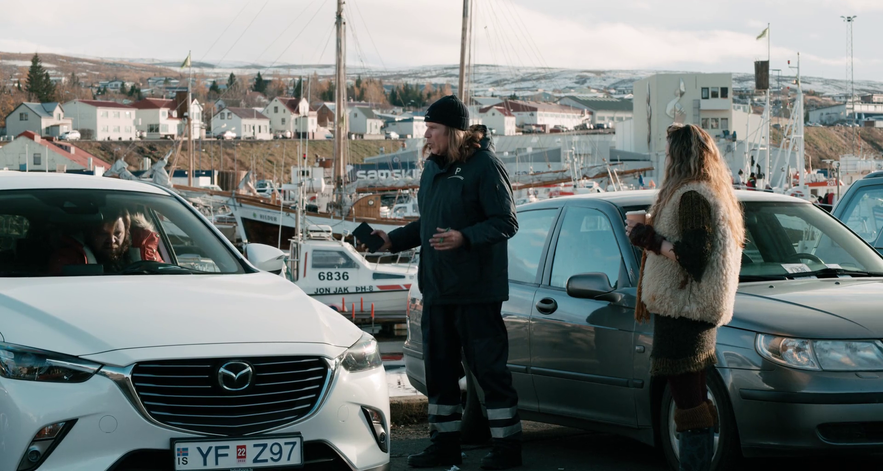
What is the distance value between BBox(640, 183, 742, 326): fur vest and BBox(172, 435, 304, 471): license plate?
5.84 ft

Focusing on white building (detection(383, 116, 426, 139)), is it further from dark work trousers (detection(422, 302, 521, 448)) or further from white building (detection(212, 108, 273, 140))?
dark work trousers (detection(422, 302, 521, 448))

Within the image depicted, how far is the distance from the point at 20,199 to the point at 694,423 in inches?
140

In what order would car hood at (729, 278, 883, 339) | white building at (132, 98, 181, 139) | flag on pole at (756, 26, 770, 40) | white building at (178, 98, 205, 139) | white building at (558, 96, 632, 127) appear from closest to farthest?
car hood at (729, 278, 883, 339) < flag on pole at (756, 26, 770, 40) < white building at (178, 98, 205, 139) < white building at (132, 98, 181, 139) < white building at (558, 96, 632, 127)

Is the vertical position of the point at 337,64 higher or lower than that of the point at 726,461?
higher

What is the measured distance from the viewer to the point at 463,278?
5.86 meters

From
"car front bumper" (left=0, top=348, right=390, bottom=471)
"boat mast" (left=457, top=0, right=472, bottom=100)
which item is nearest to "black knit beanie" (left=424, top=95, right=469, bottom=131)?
"car front bumper" (left=0, top=348, right=390, bottom=471)

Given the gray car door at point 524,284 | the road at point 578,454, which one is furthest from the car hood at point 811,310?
the gray car door at point 524,284

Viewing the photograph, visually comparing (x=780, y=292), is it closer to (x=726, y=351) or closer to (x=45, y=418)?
(x=726, y=351)

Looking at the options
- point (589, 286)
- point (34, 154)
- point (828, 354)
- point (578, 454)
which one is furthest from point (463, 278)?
point (34, 154)

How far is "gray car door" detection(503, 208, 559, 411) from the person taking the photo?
645 cm

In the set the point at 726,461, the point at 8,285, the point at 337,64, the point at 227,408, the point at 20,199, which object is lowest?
the point at 726,461

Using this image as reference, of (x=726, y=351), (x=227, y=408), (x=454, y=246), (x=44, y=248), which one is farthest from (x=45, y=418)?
(x=726, y=351)

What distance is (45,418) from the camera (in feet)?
12.6

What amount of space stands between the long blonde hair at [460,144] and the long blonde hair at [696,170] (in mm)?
1333
